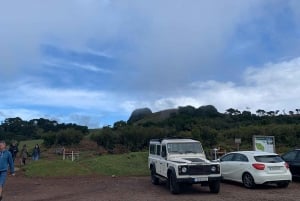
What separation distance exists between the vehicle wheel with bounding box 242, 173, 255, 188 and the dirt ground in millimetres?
226

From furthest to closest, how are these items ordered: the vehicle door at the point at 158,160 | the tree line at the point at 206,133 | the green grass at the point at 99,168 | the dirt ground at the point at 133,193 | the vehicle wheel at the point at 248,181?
the tree line at the point at 206,133, the green grass at the point at 99,168, the vehicle door at the point at 158,160, the vehicle wheel at the point at 248,181, the dirt ground at the point at 133,193

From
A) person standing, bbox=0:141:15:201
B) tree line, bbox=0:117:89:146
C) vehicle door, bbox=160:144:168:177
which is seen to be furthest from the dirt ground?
tree line, bbox=0:117:89:146

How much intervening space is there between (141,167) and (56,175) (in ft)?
16.3

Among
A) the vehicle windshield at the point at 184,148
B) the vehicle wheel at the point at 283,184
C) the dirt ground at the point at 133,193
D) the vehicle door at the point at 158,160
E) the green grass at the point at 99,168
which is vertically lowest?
the dirt ground at the point at 133,193

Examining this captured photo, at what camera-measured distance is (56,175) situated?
23609 mm

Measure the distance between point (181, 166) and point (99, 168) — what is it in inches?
474

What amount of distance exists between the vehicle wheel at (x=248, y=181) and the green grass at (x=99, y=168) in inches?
331

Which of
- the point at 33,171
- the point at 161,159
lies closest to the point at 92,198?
the point at 161,159

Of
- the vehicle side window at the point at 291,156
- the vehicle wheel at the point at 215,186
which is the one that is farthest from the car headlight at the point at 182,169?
the vehicle side window at the point at 291,156

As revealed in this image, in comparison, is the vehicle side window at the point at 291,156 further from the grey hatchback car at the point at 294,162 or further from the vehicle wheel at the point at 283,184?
the vehicle wheel at the point at 283,184

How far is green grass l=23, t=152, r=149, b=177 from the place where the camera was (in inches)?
940

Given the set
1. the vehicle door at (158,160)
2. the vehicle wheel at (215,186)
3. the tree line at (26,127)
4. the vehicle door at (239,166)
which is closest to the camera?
the vehicle wheel at (215,186)

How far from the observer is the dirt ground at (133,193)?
13.4 meters

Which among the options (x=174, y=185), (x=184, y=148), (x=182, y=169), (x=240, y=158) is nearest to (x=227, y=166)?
(x=240, y=158)
